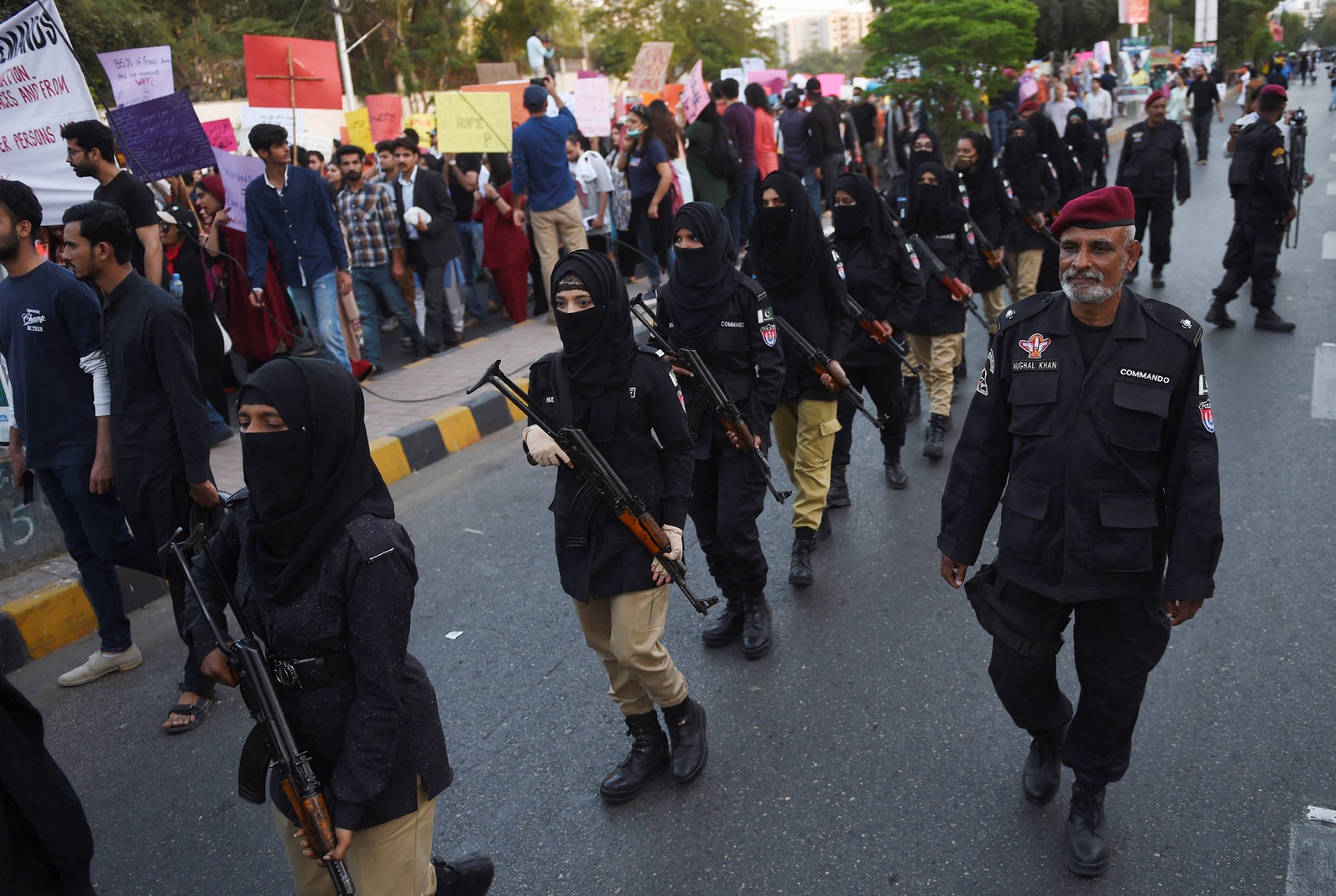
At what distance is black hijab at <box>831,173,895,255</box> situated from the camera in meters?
5.61

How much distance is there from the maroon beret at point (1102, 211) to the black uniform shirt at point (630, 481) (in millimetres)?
1185

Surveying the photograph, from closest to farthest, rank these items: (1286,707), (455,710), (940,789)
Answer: (940,789) < (1286,707) < (455,710)

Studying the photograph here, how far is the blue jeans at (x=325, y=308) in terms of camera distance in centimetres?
763

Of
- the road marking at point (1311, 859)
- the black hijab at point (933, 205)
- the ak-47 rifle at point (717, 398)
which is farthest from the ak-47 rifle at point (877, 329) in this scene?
the road marking at point (1311, 859)

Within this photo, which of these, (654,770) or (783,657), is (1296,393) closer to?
(783,657)

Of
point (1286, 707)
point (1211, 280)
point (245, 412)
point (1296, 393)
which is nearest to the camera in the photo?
point (245, 412)

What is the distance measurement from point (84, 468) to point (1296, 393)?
6.75m

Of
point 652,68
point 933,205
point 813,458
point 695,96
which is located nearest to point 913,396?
point 933,205

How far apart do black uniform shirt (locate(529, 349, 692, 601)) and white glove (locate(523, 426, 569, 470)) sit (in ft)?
0.26

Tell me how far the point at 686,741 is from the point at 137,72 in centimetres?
679

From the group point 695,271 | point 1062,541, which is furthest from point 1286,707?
point 695,271

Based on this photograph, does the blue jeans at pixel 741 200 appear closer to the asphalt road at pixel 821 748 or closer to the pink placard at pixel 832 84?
the asphalt road at pixel 821 748

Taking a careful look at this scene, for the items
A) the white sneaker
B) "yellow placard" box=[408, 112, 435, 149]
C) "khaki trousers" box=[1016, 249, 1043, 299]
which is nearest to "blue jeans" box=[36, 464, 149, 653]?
the white sneaker

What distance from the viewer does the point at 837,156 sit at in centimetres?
1323
